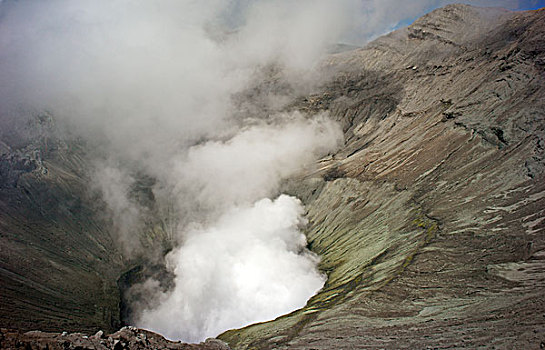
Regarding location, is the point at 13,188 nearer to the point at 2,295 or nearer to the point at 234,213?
the point at 2,295

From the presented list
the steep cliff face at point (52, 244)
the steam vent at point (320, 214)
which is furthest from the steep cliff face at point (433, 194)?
the steep cliff face at point (52, 244)

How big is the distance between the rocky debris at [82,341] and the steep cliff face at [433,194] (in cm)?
1782

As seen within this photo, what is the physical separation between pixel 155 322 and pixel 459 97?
141 meters

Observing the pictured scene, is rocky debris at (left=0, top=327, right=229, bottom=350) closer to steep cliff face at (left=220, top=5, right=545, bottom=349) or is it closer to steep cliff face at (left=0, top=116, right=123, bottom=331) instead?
steep cliff face at (left=220, top=5, right=545, bottom=349)

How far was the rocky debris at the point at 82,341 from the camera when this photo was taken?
88.6 feet

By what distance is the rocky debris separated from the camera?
27000 millimetres

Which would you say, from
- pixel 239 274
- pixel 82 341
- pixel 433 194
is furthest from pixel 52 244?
pixel 433 194

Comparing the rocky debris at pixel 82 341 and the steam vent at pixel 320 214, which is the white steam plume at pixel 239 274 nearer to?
the steam vent at pixel 320 214

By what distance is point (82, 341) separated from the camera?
1214 inches

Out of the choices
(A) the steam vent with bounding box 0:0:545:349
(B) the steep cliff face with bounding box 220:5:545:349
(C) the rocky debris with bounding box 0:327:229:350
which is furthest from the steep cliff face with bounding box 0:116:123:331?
(C) the rocky debris with bounding box 0:327:229:350

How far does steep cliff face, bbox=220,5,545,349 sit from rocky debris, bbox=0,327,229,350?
17.8m

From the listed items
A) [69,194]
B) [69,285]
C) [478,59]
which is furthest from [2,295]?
[478,59]

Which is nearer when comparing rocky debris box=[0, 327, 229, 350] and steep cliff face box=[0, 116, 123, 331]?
rocky debris box=[0, 327, 229, 350]

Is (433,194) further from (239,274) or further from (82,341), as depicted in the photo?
(82,341)
